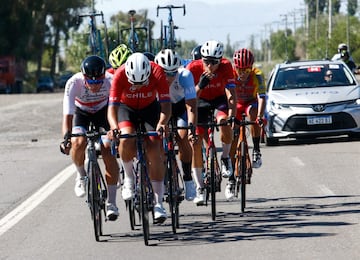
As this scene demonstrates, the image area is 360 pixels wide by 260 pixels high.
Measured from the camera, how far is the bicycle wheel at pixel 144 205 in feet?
33.6

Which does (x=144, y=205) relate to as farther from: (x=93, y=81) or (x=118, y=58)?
(x=118, y=58)

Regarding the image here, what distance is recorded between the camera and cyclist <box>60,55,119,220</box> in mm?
11219

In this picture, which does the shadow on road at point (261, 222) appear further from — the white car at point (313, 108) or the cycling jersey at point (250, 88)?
the white car at point (313, 108)

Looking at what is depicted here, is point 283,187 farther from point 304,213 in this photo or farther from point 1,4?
point 1,4

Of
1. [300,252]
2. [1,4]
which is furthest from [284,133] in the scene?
[1,4]

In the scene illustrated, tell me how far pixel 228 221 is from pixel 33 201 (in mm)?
3481

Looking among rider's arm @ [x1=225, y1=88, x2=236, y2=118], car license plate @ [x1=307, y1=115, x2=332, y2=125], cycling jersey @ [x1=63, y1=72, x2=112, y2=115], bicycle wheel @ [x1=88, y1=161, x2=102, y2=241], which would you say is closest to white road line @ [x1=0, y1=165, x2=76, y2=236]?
bicycle wheel @ [x1=88, y1=161, x2=102, y2=241]

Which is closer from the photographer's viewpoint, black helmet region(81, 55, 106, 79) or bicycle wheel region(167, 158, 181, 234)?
black helmet region(81, 55, 106, 79)

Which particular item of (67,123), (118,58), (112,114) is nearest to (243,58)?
(118,58)

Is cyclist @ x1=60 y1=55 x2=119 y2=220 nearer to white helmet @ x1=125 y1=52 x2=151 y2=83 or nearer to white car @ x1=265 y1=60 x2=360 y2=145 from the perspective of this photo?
white helmet @ x1=125 y1=52 x2=151 y2=83

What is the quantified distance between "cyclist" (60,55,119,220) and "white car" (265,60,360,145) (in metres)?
9.71

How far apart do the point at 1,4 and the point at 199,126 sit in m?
89.7

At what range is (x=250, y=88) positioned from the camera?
45.4ft

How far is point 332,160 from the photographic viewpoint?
18141mm
